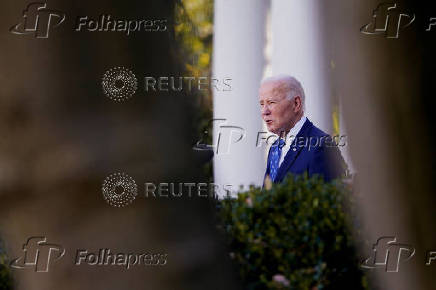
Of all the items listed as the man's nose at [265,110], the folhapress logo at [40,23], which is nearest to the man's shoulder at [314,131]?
the man's nose at [265,110]

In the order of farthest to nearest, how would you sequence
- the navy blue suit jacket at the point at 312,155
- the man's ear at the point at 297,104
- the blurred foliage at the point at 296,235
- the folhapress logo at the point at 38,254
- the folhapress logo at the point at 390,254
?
the man's ear at the point at 297,104 → the navy blue suit jacket at the point at 312,155 → the blurred foliage at the point at 296,235 → the folhapress logo at the point at 390,254 → the folhapress logo at the point at 38,254

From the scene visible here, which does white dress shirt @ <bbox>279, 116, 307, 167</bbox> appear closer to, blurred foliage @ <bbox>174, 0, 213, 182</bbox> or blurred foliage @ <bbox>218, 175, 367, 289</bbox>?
blurred foliage @ <bbox>218, 175, 367, 289</bbox>

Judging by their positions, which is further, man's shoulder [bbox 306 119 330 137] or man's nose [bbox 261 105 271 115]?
man's nose [bbox 261 105 271 115]

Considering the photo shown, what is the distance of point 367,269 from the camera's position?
4.83 m

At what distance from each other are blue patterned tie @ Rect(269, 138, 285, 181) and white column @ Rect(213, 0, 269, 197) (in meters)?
0.09

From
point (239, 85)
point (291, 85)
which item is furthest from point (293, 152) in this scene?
point (239, 85)

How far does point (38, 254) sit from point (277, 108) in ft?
10.1

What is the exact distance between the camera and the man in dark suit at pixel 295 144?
5.15 metres

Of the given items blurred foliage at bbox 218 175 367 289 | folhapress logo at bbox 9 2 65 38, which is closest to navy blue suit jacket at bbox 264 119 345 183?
blurred foliage at bbox 218 175 367 289

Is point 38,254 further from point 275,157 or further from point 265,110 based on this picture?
point 265,110

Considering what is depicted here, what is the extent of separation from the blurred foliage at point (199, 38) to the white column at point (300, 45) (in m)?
0.78

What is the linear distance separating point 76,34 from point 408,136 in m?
→ 1.35

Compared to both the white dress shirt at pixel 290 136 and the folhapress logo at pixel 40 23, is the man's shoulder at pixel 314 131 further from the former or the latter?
the folhapress logo at pixel 40 23

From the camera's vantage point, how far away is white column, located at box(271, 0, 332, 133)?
17.7 ft
